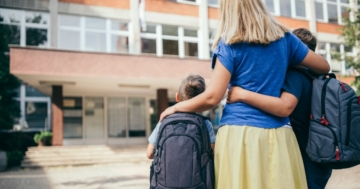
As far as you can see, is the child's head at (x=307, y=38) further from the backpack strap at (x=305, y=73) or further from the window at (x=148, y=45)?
the window at (x=148, y=45)

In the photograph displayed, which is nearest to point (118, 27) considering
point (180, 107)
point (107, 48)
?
point (107, 48)

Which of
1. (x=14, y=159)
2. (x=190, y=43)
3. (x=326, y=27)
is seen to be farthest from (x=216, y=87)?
(x=326, y=27)

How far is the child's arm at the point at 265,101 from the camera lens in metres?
1.84

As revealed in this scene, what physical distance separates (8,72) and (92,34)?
428cm

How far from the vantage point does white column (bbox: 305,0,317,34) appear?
24.3 metres

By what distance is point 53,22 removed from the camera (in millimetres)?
17625

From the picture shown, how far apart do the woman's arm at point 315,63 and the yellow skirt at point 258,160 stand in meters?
0.43

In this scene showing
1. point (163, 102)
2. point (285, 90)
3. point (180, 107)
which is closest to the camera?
point (285, 90)

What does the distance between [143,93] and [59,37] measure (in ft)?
16.5

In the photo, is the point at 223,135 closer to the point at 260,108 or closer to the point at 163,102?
the point at 260,108

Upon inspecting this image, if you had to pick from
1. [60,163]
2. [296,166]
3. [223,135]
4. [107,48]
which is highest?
[107,48]

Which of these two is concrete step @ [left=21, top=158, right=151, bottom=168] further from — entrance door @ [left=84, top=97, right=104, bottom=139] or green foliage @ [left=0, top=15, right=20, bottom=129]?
entrance door @ [left=84, top=97, right=104, bottom=139]

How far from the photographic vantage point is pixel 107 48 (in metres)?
18.5

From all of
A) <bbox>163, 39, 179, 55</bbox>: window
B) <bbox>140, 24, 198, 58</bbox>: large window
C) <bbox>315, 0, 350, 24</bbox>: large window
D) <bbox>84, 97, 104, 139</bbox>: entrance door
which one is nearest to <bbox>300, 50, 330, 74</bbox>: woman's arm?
<bbox>140, 24, 198, 58</bbox>: large window
